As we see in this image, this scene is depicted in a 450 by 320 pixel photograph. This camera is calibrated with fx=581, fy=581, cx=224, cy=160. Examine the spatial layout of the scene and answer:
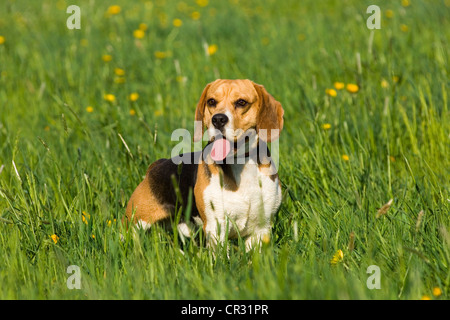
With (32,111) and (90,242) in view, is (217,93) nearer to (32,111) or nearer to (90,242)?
(90,242)

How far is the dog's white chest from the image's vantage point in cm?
364

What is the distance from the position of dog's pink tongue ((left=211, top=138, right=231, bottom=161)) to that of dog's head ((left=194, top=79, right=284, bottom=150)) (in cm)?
4

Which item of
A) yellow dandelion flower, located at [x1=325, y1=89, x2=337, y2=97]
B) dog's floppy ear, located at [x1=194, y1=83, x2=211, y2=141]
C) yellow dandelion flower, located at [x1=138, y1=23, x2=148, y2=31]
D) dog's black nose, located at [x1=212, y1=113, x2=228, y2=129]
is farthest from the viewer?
yellow dandelion flower, located at [x1=138, y1=23, x2=148, y2=31]

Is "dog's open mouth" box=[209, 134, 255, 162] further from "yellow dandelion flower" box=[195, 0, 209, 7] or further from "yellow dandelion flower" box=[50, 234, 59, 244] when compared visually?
"yellow dandelion flower" box=[195, 0, 209, 7]

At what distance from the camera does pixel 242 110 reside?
3648mm

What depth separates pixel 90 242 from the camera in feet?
11.6

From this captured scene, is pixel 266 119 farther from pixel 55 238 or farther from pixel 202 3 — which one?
pixel 202 3

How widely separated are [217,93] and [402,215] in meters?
1.46

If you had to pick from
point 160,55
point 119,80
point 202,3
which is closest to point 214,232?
point 119,80

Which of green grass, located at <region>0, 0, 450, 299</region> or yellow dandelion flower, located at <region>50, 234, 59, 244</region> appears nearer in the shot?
green grass, located at <region>0, 0, 450, 299</region>

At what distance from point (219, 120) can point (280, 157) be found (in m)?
1.34

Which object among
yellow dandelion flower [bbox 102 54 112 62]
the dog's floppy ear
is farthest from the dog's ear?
yellow dandelion flower [bbox 102 54 112 62]

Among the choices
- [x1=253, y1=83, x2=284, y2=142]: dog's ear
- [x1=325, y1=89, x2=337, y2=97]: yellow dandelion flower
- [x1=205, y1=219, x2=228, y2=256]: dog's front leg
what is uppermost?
[x1=325, y1=89, x2=337, y2=97]: yellow dandelion flower

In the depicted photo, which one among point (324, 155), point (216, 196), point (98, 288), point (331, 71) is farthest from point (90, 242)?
point (331, 71)
